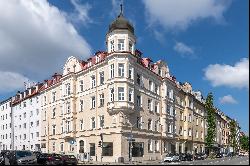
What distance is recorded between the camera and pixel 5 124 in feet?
Result: 332

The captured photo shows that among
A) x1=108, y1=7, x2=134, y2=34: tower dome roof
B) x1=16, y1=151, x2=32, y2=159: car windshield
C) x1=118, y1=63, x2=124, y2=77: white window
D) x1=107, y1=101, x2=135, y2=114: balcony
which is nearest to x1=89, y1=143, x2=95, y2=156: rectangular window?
x1=107, y1=101, x2=135, y2=114: balcony

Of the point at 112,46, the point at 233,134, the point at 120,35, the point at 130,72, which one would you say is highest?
the point at 120,35

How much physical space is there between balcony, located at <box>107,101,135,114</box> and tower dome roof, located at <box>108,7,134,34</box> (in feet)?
35.0

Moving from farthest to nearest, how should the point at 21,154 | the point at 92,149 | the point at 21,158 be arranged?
the point at 92,149
the point at 21,154
the point at 21,158

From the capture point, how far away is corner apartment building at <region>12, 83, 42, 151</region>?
8294 centimetres

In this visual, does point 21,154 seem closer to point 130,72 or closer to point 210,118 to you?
point 130,72

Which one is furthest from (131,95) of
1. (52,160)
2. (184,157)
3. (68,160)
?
(52,160)

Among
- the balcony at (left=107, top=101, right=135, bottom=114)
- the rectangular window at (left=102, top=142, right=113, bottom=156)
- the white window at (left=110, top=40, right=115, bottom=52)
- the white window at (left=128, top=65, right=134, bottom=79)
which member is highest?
the white window at (left=110, top=40, right=115, bottom=52)

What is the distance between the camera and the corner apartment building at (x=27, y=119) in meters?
82.9

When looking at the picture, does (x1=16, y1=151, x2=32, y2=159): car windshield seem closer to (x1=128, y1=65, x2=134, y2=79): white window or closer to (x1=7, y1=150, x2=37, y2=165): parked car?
(x1=7, y1=150, x2=37, y2=165): parked car

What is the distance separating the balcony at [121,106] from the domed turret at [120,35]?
751 centimetres

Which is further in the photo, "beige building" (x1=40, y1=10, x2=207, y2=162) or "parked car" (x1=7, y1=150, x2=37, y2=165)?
"beige building" (x1=40, y1=10, x2=207, y2=162)

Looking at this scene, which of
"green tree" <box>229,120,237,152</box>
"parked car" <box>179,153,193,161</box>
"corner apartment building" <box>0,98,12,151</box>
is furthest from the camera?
"green tree" <box>229,120,237,152</box>

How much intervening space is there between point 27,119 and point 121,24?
40187 mm
